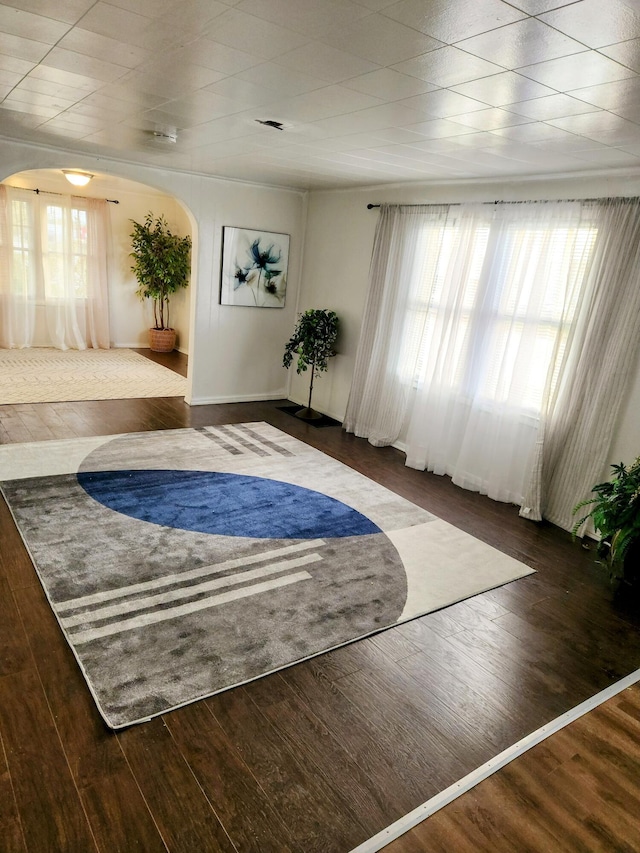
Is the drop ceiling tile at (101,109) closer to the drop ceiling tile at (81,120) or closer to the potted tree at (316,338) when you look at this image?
the drop ceiling tile at (81,120)

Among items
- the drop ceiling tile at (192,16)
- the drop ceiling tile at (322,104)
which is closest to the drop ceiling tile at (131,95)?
the drop ceiling tile at (322,104)

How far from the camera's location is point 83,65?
101 inches

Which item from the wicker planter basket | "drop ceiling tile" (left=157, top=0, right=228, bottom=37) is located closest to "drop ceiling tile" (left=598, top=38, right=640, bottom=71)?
"drop ceiling tile" (left=157, top=0, right=228, bottom=37)

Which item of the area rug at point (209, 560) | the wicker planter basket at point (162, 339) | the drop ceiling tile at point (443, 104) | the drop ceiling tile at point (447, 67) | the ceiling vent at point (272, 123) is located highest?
the drop ceiling tile at point (443, 104)

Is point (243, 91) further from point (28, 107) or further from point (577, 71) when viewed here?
point (28, 107)

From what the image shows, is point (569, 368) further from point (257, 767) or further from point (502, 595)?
point (257, 767)

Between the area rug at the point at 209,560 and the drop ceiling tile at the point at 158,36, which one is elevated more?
the drop ceiling tile at the point at 158,36

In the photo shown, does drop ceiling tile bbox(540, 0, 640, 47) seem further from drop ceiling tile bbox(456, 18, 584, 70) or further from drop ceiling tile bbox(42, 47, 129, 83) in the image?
drop ceiling tile bbox(42, 47, 129, 83)

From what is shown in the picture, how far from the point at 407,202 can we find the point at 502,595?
3740 millimetres

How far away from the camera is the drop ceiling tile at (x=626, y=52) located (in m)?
1.76

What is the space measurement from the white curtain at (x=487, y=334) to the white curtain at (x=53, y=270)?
17.2ft

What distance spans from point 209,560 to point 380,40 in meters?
2.56

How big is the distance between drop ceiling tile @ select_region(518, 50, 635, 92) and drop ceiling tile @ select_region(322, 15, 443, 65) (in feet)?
1.36

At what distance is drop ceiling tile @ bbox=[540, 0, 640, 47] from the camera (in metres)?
1.56
